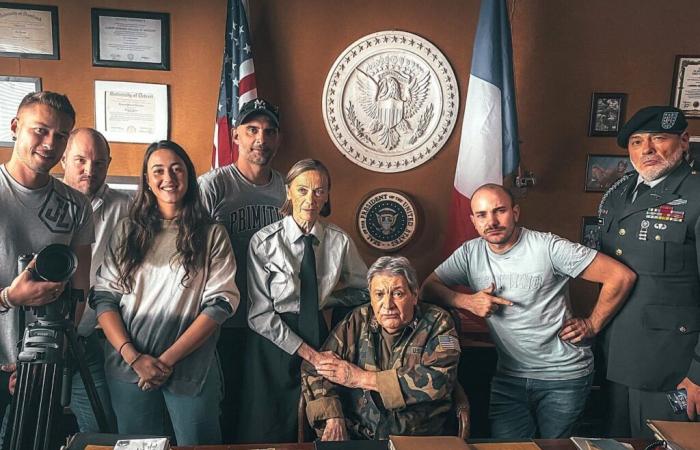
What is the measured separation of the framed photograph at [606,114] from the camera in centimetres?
295

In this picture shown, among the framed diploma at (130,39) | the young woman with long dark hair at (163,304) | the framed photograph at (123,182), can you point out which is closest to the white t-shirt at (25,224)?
the young woman with long dark hair at (163,304)

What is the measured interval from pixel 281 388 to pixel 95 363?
2.25ft

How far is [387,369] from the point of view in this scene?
68.7 inches

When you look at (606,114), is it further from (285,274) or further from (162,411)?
(162,411)

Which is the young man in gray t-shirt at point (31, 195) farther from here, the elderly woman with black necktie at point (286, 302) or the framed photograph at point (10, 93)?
the framed photograph at point (10, 93)

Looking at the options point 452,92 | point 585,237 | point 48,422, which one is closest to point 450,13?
point 452,92

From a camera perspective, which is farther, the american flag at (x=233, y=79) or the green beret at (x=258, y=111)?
the american flag at (x=233, y=79)

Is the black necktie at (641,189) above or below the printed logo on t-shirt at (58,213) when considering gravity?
above

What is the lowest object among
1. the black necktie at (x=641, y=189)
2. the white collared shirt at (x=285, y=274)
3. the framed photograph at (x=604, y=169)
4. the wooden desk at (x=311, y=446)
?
the wooden desk at (x=311, y=446)

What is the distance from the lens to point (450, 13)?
2.87 metres

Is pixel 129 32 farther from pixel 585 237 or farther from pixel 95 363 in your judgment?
pixel 585 237

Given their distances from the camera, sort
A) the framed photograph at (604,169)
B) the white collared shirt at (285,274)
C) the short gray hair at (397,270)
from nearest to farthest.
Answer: the short gray hair at (397,270) < the white collared shirt at (285,274) < the framed photograph at (604,169)

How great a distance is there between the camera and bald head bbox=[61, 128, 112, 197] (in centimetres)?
193

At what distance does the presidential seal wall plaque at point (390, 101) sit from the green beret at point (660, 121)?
114cm
